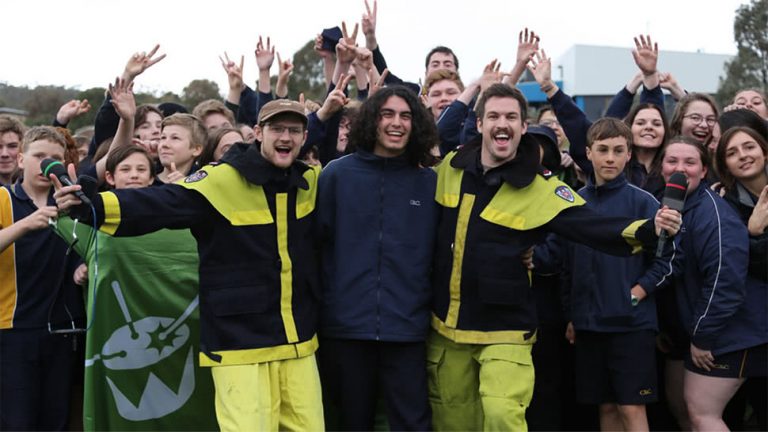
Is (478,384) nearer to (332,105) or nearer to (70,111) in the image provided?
(332,105)

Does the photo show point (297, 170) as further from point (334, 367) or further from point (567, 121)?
point (567, 121)

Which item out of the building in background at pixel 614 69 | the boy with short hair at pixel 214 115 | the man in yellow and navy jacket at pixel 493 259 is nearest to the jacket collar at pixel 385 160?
the man in yellow and navy jacket at pixel 493 259

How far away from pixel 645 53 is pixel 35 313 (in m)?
5.09

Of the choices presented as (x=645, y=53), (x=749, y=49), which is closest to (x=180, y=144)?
(x=645, y=53)

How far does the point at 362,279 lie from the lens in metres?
4.96

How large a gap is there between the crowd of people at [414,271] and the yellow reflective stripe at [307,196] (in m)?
0.01

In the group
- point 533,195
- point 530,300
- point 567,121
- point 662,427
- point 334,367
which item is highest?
point 567,121

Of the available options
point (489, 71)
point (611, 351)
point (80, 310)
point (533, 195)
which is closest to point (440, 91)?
point (489, 71)

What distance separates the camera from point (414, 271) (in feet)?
16.5

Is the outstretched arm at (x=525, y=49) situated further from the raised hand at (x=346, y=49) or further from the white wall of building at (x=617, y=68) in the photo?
the white wall of building at (x=617, y=68)

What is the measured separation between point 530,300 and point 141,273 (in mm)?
2433

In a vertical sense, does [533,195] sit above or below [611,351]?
above

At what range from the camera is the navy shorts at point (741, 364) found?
5355mm

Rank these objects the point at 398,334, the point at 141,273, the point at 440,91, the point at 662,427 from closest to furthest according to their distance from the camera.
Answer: the point at 398,334 < the point at 141,273 < the point at 662,427 < the point at 440,91
